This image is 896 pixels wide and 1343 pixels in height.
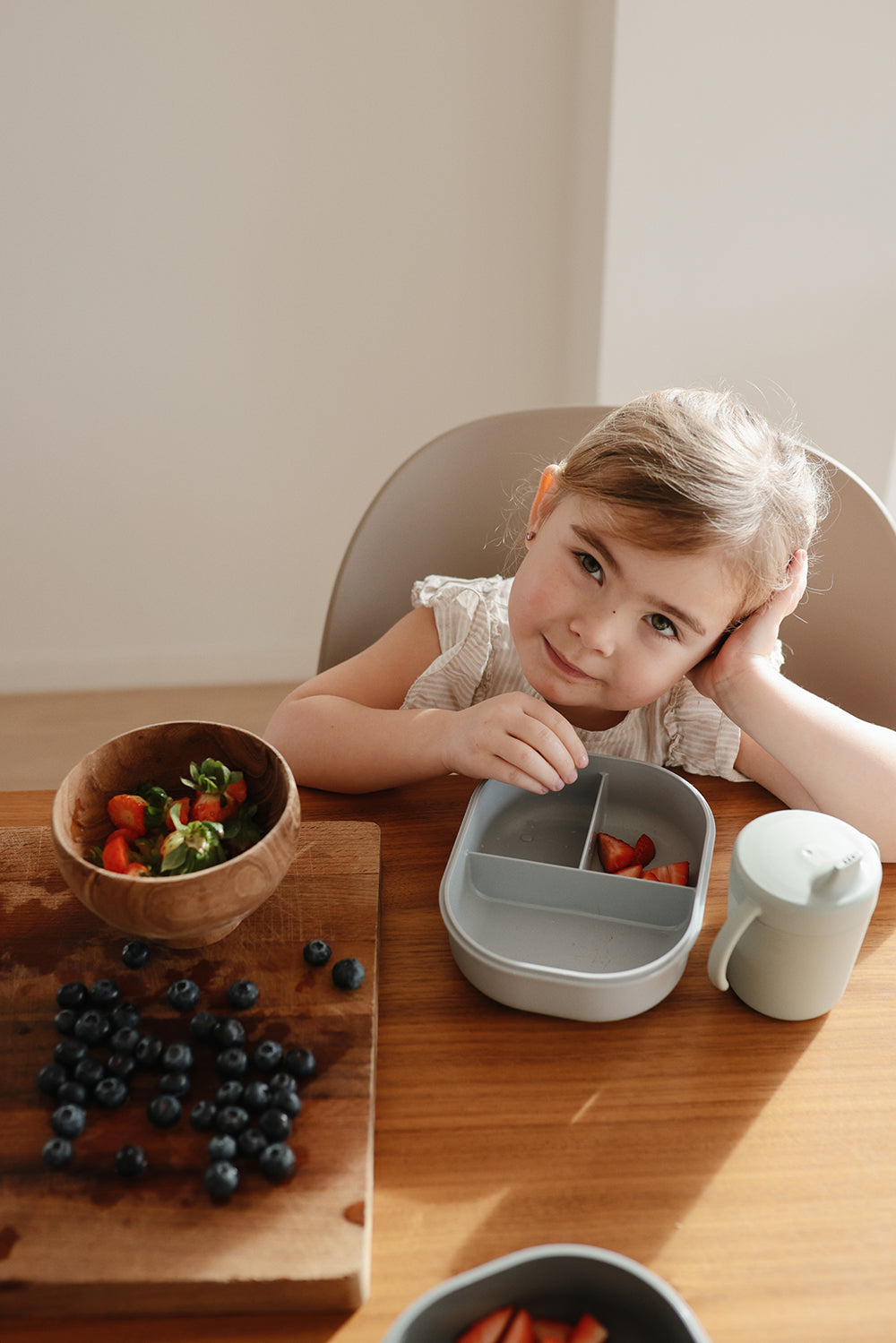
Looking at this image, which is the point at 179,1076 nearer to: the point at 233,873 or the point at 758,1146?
the point at 233,873

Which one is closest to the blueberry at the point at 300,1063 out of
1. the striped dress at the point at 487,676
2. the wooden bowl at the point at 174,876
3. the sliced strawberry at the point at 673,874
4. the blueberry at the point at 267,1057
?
the blueberry at the point at 267,1057

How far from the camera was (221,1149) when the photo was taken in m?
0.58

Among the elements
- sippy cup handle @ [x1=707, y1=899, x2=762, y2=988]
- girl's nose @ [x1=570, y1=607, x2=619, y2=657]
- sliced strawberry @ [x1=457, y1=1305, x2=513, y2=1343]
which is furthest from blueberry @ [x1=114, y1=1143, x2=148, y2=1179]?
girl's nose @ [x1=570, y1=607, x2=619, y2=657]

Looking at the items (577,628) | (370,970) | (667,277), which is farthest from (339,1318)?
(667,277)

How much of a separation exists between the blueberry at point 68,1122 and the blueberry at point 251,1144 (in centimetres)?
10

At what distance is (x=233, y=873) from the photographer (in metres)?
0.66

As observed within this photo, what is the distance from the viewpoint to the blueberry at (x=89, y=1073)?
2.03 ft

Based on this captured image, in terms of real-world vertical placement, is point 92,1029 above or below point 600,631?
below

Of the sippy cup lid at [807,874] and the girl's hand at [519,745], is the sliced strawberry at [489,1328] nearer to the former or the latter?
the sippy cup lid at [807,874]

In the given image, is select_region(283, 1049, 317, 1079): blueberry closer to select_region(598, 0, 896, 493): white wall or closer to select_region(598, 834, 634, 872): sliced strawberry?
select_region(598, 834, 634, 872): sliced strawberry

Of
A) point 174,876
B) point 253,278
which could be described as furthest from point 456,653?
point 253,278

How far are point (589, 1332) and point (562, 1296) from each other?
2 centimetres

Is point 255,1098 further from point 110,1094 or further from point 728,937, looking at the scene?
point 728,937

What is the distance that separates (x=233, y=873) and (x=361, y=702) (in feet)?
1.69
